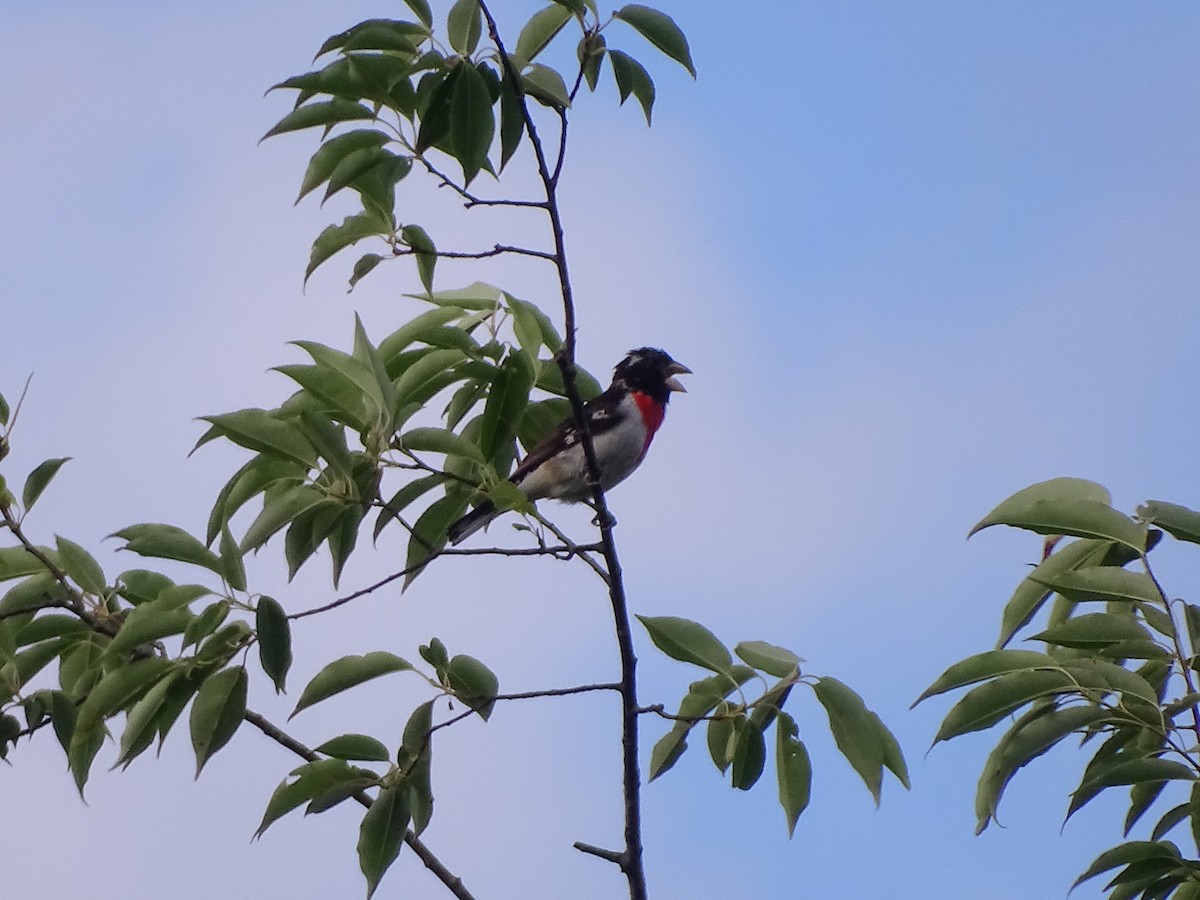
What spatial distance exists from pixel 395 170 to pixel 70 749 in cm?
155

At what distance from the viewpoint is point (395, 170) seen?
A: 3.34 meters

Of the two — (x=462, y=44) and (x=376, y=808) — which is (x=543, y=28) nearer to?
(x=462, y=44)

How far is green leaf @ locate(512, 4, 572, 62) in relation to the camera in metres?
3.50

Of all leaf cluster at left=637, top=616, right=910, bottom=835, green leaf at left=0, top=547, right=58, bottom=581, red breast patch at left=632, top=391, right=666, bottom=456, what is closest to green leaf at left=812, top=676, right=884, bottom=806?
leaf cluster at left=637, top=616, right=910, bottom=835

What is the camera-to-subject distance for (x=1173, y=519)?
259 cm

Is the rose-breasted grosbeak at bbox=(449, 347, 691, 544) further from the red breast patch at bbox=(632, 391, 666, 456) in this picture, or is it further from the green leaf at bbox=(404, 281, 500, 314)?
the green leaf at bbox=(404, 281, 500, 314)

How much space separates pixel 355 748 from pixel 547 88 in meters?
1.62

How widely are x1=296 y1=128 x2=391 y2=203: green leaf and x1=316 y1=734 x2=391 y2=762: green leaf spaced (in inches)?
51.5

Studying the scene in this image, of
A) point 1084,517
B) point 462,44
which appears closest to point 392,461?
point 462,44

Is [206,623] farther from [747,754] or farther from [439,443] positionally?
[747,754]

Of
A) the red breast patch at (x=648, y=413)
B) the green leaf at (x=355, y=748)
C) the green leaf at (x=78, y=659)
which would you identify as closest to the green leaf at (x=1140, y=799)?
the green leaf at (x=355, y=748)

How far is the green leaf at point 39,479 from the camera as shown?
351 centimetres

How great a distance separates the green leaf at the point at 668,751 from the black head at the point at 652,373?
4419 mm

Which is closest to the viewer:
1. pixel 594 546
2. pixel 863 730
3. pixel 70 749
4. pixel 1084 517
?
pixel 1084 517
